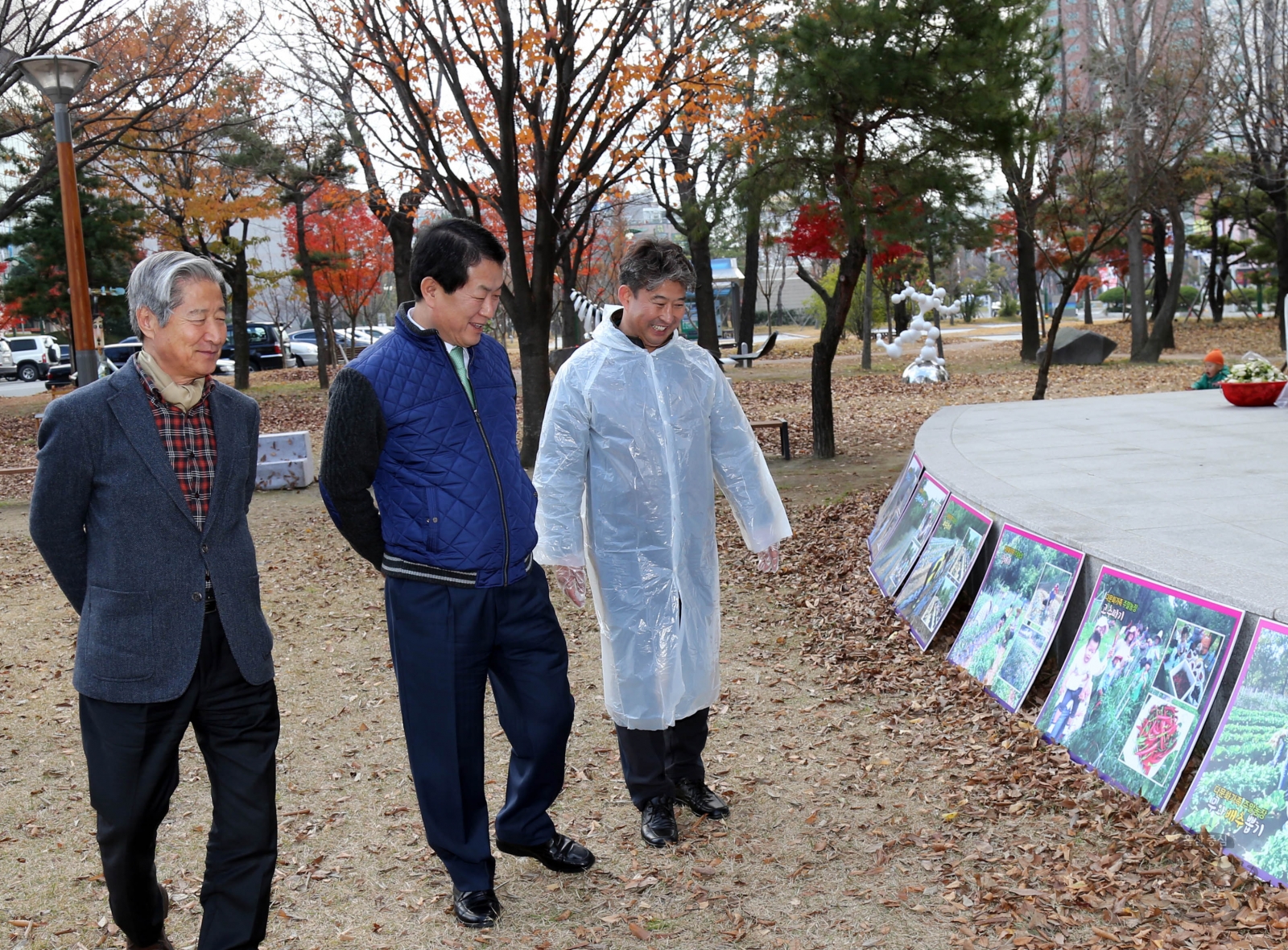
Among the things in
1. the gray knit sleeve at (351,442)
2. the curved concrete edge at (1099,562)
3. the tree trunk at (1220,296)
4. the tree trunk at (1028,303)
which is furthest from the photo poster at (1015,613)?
the tree trunk at (1220,296)

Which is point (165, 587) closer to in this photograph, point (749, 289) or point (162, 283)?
point (162, 283)

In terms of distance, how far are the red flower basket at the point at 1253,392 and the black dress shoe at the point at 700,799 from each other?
284 inches

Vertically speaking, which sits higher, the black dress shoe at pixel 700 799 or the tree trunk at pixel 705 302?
the tree trunk at pixel 705 302

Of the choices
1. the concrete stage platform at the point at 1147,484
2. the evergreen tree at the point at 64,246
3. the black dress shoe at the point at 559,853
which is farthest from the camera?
the evergreen tree at the point at 64,246

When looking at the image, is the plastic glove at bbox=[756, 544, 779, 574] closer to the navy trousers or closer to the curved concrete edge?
the navy trousers

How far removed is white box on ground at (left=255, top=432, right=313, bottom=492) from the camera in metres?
10.5

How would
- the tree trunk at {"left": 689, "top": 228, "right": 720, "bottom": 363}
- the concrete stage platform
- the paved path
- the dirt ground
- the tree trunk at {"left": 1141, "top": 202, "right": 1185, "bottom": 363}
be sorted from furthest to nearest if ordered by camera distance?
the paved path → the tree trunk at {"left": 1141, "top": 202, "right": 1185, "bottom": 363} → the tree trunk at {"left": 689, "top": 228, "right": 720, "bottom": 363} → the concrete stage platform → the dirt ground

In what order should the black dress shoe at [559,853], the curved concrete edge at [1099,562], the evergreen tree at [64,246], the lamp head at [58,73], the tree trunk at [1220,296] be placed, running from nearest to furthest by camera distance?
the black dress shoe at [559,853], the curved concrete edge at [1099,562], the lamp head at [58,73], the evergreen tree at [64,246], the tree trunk at [1220,296]

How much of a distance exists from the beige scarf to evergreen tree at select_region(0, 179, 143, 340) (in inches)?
810

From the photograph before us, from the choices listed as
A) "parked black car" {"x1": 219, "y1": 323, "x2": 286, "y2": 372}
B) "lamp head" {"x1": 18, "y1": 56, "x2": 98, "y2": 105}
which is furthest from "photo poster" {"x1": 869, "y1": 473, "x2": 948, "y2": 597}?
"parked black car" {"x1": 219, "y1": 323, "x2": 286, "y2": 372}

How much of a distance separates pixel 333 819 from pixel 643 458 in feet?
5.42

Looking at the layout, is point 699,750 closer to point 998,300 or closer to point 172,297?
point 172,297

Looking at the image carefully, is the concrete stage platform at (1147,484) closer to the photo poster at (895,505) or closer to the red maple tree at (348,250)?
the photo poster at (895,505)

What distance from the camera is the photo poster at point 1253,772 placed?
288cm
